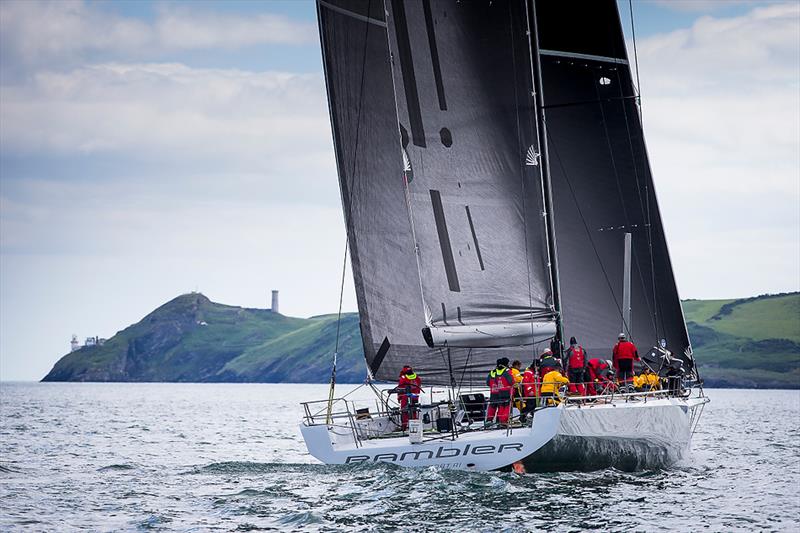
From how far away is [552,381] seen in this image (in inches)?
954

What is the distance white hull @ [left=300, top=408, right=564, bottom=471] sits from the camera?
76.3 feet

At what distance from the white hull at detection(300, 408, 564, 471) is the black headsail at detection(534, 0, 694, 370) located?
26.6ft

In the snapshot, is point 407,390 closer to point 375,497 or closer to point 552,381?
point 552,381

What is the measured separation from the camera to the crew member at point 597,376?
26.2 m

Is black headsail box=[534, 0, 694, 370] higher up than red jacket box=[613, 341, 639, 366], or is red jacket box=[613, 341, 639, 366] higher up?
black headsail box=[534, 0, 694, 370]

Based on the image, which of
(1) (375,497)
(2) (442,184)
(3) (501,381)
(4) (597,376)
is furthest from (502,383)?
(2) (442,184)

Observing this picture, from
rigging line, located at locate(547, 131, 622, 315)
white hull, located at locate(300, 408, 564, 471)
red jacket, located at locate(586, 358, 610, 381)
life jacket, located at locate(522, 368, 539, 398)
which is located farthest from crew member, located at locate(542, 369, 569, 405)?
rigging line, located at locate(547, 131, 622, 315)

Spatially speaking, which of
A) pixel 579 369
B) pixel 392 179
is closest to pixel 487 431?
pixel 579 369

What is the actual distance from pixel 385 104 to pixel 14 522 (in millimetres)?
13901

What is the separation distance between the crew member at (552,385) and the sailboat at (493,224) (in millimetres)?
503

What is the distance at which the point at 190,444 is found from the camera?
1804 inches

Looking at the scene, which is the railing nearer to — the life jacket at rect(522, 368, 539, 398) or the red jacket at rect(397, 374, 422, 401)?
the life jacket at rect(522, 368, 539, 398)

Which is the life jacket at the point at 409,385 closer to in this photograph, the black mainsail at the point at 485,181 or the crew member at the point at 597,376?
the black mainsail at the point at 485,181

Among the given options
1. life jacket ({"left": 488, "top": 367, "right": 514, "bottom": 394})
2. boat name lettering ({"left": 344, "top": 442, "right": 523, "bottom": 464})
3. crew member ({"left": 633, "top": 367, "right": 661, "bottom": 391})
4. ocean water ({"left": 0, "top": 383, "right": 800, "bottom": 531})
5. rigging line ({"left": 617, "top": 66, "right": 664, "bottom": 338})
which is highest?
rigging line ({"left": 617, "top": 66, "right": 664, "bottom": 338})
